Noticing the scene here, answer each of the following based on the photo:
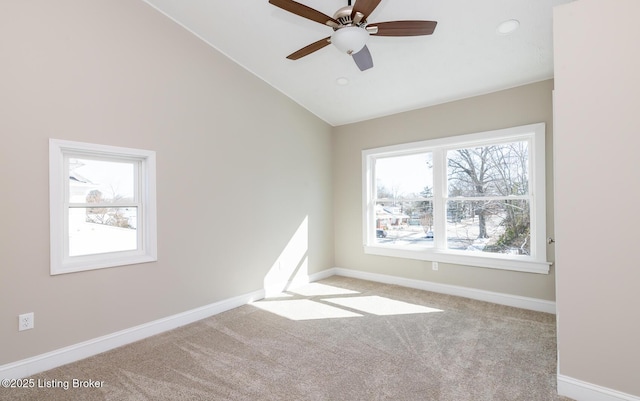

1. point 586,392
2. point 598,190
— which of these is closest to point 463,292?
point 586,392

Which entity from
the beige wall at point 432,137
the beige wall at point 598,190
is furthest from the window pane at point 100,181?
the beige wall at point 598,190

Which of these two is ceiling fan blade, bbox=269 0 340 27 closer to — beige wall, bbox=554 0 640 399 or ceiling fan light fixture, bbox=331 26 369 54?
ceiling fan light fixture, bbox=331 26 369 54

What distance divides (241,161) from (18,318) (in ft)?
8.11

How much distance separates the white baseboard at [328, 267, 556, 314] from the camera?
3.55 metres

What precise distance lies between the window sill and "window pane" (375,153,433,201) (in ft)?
2.72

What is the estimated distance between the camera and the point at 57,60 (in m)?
2.52

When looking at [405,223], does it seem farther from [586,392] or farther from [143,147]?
[143,147]

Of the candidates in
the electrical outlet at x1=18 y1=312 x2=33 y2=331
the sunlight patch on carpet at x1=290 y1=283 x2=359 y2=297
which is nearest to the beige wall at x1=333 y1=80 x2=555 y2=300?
the sunlight patch on carpet at x1=290 y1=283 x2=359 y2=297

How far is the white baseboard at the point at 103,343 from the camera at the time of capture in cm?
232

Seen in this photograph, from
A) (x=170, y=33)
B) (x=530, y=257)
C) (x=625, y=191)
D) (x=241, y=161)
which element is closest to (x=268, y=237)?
(x=241, y=161)

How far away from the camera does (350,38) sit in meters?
2.26

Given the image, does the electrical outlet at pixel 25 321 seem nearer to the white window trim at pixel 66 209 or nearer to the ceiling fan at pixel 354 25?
the white window trim at pixel 66 209

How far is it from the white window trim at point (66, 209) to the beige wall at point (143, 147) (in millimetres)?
57

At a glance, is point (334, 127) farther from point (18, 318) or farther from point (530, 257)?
point (18, 318)
